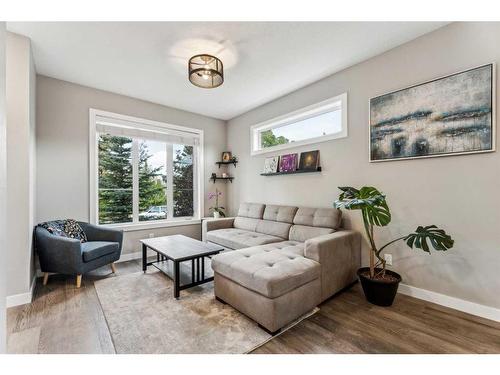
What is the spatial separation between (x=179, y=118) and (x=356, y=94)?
311 centimetres

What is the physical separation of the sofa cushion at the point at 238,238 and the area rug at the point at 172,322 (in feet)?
2.24

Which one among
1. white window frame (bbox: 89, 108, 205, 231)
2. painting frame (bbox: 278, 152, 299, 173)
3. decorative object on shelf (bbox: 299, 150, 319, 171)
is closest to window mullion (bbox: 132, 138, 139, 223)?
white window frame (bbox: 89, 108, 205, 231)

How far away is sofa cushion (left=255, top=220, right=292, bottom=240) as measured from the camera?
10.8 ft

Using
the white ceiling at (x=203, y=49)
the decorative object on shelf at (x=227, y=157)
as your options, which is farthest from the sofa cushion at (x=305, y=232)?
the decorative object on shelf at (x=227, y=157)

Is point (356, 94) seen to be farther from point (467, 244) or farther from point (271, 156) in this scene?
point (467, 244)

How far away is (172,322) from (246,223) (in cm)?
214

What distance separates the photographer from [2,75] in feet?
3.80

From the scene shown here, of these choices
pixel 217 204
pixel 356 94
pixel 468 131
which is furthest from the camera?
pixel 217 204

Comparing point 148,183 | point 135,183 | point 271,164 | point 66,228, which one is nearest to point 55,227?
point 66,228

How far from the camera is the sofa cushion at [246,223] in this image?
3777 mm

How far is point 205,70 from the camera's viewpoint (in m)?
2.30

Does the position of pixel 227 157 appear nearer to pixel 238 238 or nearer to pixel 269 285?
pixel 238 238

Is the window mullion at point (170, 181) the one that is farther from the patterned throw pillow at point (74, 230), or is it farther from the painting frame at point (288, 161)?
the painting frame at point (288, 161)
